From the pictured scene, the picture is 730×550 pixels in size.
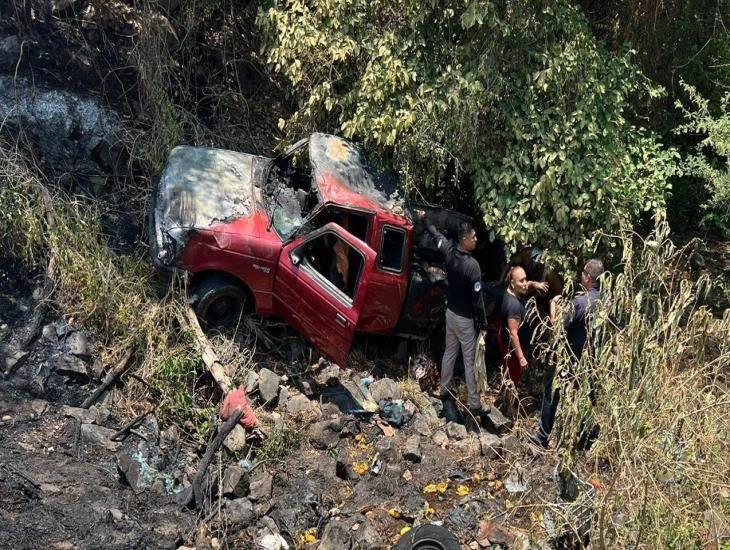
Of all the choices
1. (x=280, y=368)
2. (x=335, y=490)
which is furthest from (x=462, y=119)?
(x=335, y=490)

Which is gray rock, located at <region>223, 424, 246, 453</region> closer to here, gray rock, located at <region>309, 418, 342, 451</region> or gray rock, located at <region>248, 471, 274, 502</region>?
gray rock, located at <region>248, 471, 274, 502</region>

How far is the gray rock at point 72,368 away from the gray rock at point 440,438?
3208mm

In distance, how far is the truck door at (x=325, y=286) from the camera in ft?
22.6

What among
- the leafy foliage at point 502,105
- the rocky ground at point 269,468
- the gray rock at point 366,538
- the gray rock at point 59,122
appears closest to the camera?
the rocky ground at point 269,468

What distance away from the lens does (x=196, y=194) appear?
720 centimetres

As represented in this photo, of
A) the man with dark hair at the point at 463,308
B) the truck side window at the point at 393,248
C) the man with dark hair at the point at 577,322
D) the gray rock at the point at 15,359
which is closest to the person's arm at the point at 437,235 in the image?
the man with dark hair at the point at 463,308

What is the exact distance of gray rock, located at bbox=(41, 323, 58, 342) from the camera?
271 inches

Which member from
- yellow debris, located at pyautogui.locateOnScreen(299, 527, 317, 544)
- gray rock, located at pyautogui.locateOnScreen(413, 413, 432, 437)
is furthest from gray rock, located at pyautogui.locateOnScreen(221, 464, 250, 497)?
gray rock, located at pyautogui.locateOnScreen(413, 413, 432, 437)

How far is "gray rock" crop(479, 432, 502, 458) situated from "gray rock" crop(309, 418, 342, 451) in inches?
52.0

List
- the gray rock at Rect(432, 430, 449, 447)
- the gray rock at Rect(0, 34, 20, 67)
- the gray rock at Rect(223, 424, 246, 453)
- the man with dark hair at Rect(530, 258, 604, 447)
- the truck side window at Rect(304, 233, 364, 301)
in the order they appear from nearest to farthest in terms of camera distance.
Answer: the man with dark hair at Rect(530, 258, 604, 447)
the gray rock at Rect(223, 424, 246, 453)
the gray rock at Rect(432, 430, 449, 447)
the truck side window at Rect(304, 233, 364, 301)
the gray rock at Rect(0, 34, 20, 67)

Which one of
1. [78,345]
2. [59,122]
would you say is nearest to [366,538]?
[78,345]

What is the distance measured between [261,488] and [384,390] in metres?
1.81

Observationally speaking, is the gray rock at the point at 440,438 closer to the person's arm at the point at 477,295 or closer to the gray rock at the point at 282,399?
the person's arm at the point at 477,295

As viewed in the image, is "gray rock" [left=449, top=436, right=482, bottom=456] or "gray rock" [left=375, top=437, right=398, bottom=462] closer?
"gray rock" [left=375, top=437, right=398, bottom=462]
